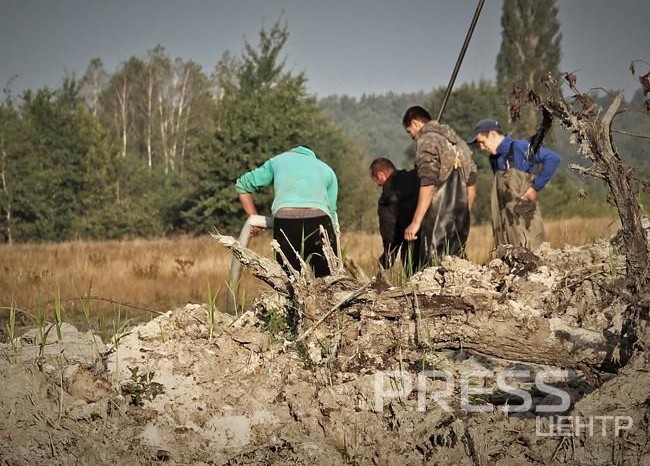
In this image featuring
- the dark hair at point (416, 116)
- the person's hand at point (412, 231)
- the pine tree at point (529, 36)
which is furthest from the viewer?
the pine tree at point (529, 36)

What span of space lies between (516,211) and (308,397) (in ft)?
13.8

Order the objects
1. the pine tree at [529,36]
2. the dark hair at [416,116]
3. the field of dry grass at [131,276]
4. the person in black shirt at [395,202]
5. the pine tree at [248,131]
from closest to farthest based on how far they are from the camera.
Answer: the dark hair at [416,116] < the person in black shirt at [395,202] < the field of dry grass at [131,276] < the pine tree at [248,131] < the pine tree at [529,36]

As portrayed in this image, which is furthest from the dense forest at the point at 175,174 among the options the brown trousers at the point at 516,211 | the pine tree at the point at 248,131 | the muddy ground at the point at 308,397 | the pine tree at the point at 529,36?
the muddy ground at the point at 308,397

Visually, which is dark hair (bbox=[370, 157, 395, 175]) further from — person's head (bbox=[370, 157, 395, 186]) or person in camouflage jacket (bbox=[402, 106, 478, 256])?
person in camouflage jacket (bbox=[402, 106, 478, 256])

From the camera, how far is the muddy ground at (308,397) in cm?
329

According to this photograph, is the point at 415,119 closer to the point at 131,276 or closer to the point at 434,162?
the point at 434,162

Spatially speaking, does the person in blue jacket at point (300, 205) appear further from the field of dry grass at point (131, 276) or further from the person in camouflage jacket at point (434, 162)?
the field of dry grass at point (131, 276)

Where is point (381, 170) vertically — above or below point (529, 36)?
below

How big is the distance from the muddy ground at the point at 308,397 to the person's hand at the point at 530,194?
2658mm

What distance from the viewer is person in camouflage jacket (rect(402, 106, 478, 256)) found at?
6719 mm

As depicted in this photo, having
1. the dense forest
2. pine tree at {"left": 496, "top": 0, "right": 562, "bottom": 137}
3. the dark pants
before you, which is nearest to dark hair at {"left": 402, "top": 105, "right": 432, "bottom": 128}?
the dark pants

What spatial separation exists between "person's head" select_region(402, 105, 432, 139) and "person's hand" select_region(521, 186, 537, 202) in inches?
46.6

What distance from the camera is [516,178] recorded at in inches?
292

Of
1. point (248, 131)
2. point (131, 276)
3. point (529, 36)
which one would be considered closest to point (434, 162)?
point (131, 276)
